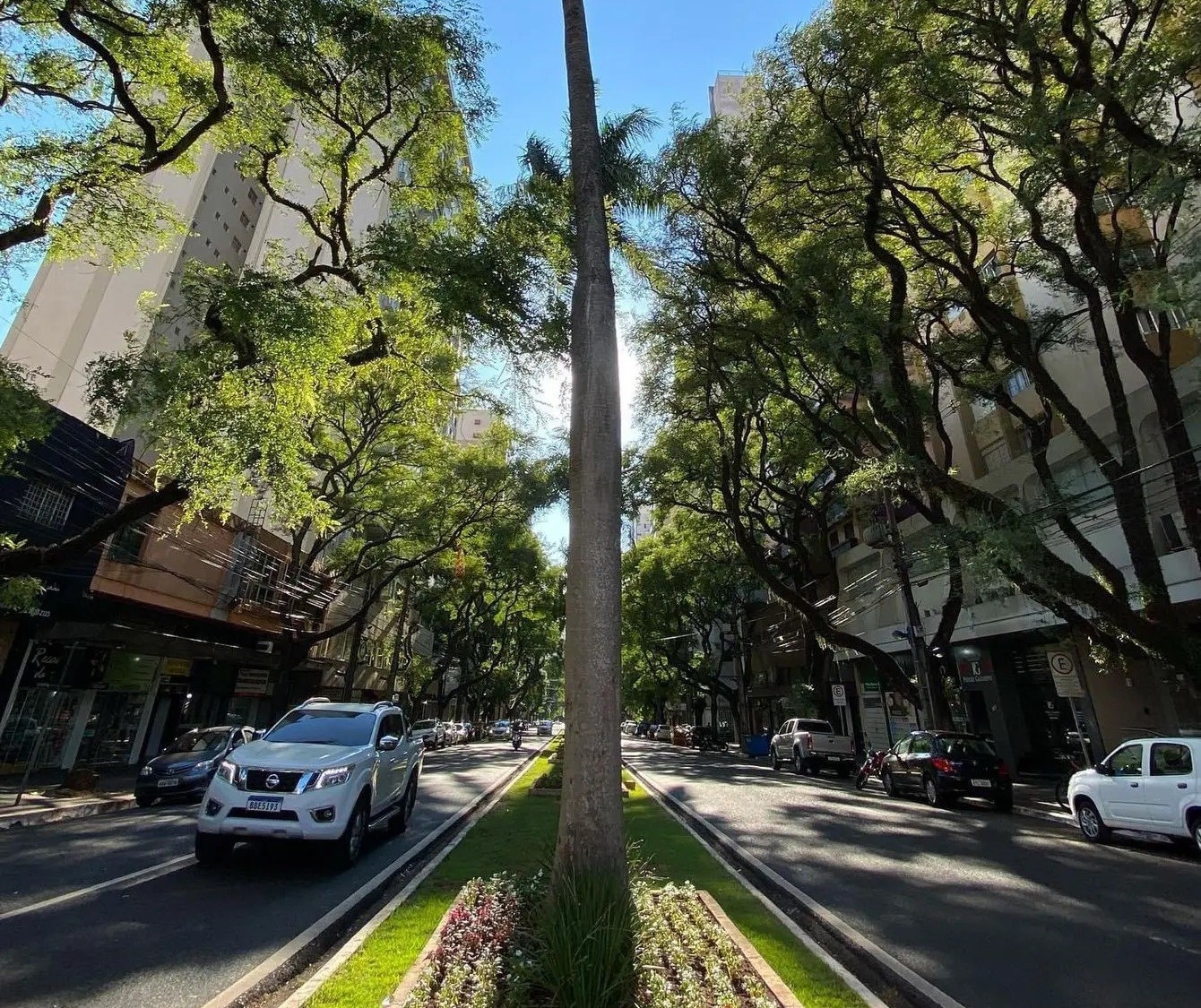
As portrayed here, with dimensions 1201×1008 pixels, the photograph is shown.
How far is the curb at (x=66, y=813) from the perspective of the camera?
38.2 ft

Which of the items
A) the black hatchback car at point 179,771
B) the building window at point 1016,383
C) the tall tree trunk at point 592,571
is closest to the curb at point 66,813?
the black hatchback car at point 179,771

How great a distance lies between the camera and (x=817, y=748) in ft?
79.7

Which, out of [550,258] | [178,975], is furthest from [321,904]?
[550,258]

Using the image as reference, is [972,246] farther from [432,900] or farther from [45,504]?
[45,504]

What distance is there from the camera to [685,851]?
9.35 meters

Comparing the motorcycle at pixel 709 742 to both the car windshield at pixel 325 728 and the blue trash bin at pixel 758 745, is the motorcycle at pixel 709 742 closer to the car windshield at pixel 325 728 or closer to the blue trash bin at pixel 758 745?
the blue trash bin at pixel 758 745

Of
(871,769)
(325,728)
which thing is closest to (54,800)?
(325,728)

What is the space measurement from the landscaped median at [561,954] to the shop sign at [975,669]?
828 inches

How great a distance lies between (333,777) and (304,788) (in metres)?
0.35

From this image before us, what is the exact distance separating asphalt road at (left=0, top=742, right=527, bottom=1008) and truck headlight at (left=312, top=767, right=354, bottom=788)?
103 cm

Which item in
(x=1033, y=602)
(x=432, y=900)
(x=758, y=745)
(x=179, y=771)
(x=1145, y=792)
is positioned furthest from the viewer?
(x=758, y=745)

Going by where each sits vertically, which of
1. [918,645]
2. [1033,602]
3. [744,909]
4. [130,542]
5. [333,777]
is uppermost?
[130,542]

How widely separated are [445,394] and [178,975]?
1193cm

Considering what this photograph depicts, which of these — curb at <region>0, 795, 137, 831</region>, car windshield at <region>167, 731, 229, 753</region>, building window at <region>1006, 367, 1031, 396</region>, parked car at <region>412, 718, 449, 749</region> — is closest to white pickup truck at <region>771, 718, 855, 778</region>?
building window at <region>1006, 367, 1031, 396</region>
